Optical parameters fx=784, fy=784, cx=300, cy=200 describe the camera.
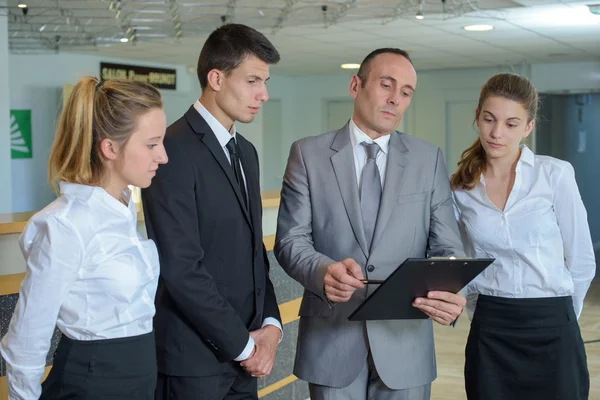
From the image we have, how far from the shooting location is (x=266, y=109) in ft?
47.1

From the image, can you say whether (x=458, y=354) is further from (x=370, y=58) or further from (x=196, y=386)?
(x=196, y=386)

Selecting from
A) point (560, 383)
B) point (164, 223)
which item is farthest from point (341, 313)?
point (560, 383)

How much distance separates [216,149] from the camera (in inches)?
84.4

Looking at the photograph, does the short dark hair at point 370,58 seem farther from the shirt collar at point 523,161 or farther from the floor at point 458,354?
the floor at point 458,354

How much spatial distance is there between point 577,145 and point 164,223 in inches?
437

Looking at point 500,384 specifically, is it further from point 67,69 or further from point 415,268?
point 67,69

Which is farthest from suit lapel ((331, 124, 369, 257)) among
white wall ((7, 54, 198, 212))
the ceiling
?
white wall ((7, 54, 198, 212))

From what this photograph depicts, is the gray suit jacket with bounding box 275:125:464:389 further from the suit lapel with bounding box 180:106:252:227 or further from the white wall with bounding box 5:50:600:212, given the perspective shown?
the white wall with bounding box 5:50:600:212

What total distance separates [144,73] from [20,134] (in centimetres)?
223

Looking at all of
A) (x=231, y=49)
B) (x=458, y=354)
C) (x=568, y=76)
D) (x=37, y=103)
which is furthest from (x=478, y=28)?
(x=231, y=49)

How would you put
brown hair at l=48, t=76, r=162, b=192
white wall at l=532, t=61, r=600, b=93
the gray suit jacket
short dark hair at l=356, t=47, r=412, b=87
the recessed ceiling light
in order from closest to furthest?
brown hair at l=48, t=76, r=162, b=192 → the gray suit jacket → short dark hair at l=356, t=47, r=412, b=87 → the recessed ceiling light → white wall at l=532, t=61, r=600, b=93

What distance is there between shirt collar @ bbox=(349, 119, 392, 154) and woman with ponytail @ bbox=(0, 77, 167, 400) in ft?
2.20

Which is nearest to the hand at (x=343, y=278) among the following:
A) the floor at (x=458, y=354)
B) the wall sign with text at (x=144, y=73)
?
the floor at (x=458, y=354)

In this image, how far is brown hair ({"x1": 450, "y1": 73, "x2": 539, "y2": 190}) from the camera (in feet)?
8.46
